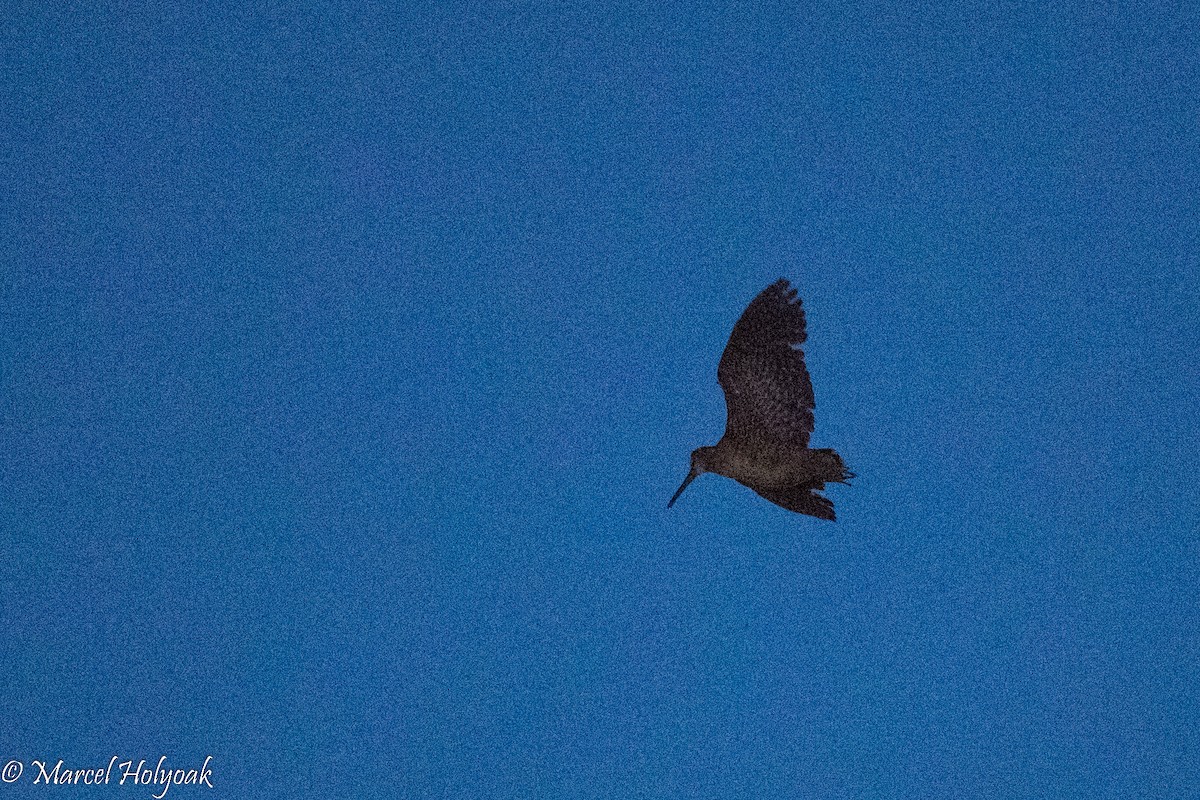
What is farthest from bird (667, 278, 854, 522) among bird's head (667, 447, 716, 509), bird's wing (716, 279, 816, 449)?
bird's head (667, 447, 716, 509)

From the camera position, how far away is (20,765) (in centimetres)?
798

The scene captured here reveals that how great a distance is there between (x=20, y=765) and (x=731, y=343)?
5.23m

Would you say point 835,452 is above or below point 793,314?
below

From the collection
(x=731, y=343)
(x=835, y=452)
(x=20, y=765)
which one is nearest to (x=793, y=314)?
(x=731, y=343)

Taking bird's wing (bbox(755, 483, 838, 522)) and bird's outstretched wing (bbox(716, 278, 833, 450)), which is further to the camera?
bird's wing (bbox(755, 483, 838, 522))

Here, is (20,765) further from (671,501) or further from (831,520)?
(831,520)

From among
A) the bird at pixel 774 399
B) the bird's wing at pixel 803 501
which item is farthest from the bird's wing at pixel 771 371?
the bird's wing at pixel 803 501

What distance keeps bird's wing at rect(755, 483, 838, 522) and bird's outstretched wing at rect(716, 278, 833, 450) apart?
0.42 metres

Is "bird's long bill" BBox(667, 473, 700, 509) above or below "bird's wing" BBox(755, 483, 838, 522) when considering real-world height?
above

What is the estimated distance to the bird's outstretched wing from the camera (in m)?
7.02

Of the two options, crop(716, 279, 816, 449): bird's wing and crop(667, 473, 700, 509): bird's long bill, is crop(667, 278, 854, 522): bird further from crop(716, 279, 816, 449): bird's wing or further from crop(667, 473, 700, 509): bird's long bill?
crop(667, 473, 700, 509): bird's long bill

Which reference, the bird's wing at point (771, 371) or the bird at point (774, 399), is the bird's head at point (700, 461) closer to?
the bird at point (774, 399)

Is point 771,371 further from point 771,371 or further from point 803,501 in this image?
point 803,501

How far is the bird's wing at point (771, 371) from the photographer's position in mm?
7023
